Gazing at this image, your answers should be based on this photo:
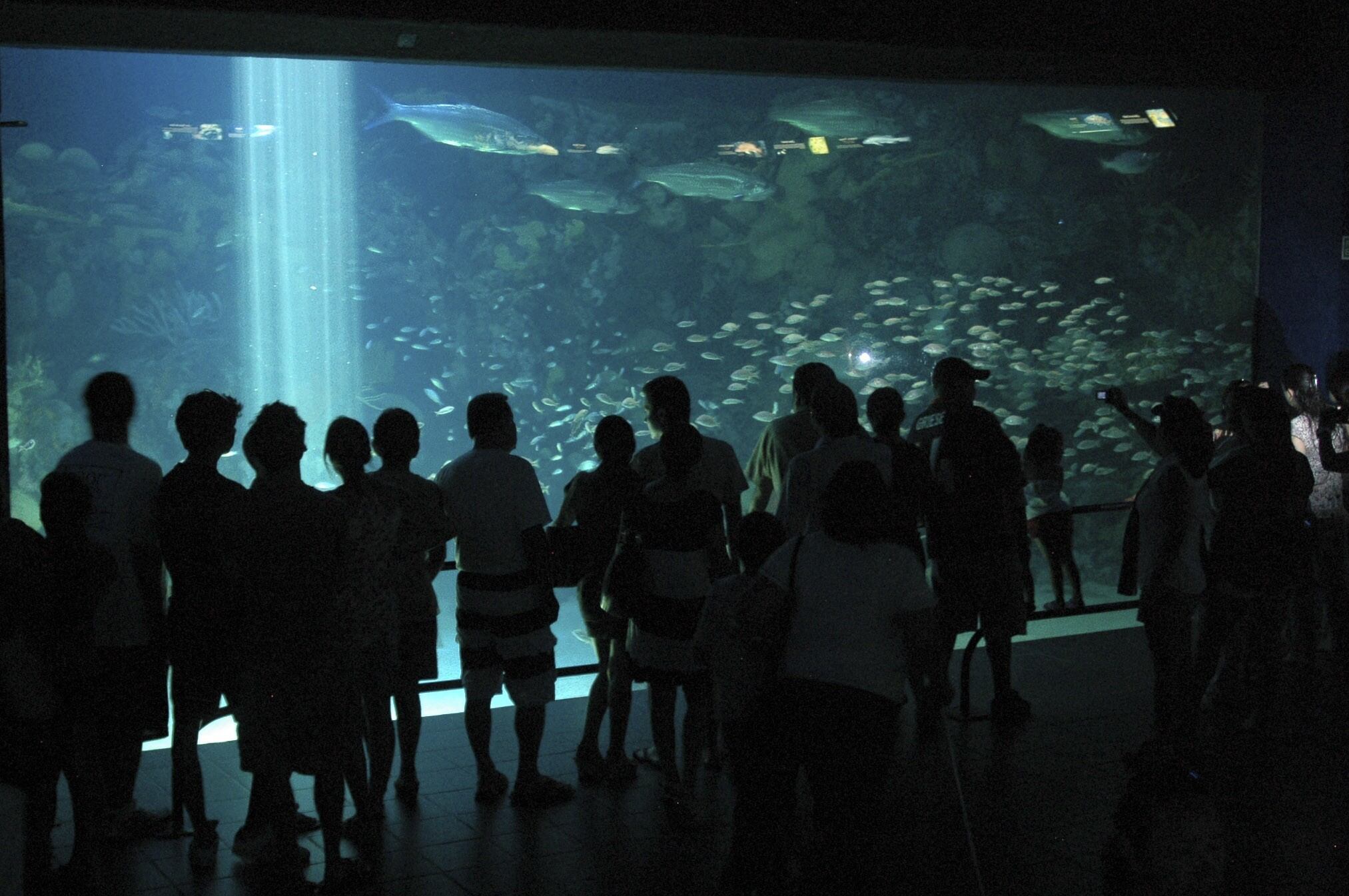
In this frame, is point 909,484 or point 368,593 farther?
point 909,484

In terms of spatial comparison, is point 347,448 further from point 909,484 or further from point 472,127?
point 472,127

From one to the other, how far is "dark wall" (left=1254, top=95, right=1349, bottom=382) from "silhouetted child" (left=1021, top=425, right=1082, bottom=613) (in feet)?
9.65

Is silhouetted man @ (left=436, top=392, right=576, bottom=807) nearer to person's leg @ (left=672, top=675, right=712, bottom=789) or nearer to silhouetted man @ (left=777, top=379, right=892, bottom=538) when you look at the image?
person's leg @ (left=672, top=675, right=712, bottom=789)

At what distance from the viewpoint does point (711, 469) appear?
5418mm

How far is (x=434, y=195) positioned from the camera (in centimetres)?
3058

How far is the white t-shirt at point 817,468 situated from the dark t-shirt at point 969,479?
3.25ft

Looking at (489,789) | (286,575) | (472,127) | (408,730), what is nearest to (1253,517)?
(489,789)

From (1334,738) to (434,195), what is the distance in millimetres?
27343

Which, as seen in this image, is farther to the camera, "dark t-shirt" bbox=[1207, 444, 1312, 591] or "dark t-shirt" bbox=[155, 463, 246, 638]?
"dark t-shirt" bbox=[1207, 444, 1312, 591]

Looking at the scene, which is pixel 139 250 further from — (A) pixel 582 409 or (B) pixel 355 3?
(B) pixel 355 3

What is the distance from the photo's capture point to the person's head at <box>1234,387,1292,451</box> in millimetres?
5582

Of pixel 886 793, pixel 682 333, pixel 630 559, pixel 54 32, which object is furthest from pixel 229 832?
pixel 682 333

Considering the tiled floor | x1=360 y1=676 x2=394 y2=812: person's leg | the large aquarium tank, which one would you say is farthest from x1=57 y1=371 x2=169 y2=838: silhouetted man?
the large aquarium tank

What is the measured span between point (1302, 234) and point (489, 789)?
28.0 feet
